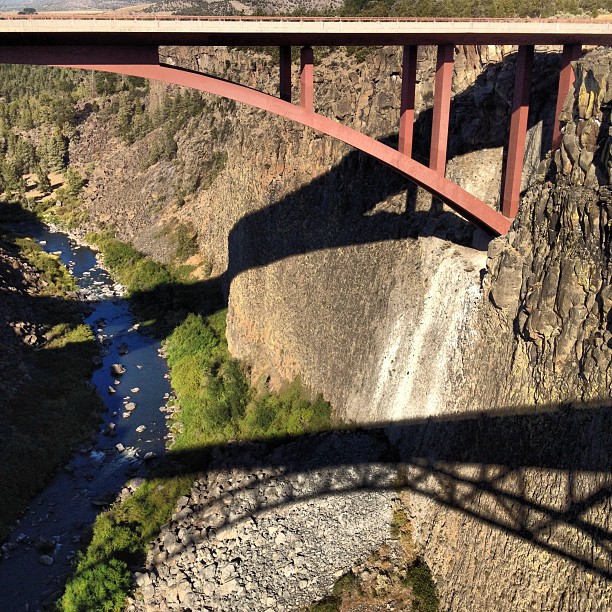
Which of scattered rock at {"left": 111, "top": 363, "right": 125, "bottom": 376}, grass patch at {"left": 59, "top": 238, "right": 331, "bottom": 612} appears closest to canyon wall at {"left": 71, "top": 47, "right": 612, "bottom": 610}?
grass patch at {"left": 59, "top": 238, "right": 331, "bottom": 612}

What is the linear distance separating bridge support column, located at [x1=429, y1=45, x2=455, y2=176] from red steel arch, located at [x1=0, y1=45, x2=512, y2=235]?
0.48 meters

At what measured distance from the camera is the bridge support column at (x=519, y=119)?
13352 mm

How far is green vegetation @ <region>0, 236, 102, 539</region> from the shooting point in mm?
18938

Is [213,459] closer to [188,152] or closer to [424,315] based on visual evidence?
[424,315]

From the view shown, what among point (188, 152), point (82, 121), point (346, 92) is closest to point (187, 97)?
point (188, 152)

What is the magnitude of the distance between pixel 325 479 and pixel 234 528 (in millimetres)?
2434

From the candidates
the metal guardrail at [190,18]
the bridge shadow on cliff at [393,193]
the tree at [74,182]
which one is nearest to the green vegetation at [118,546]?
the bridge shadow on cliff at [393,193]

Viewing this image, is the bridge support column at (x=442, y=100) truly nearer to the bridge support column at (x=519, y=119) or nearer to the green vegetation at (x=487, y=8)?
the bridge support column at (x=519, y=119)

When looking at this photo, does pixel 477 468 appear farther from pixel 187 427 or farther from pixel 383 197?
pixel 187 427

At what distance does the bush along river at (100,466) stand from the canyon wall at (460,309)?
4.21 metres

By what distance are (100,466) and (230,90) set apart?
509 inches

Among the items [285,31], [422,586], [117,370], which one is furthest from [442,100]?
[117,370]

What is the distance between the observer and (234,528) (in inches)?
594

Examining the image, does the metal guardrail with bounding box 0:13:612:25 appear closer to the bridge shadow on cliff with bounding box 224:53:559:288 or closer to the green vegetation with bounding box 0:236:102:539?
the bridge shadow on cliff with bounding box 224:53:559:288
